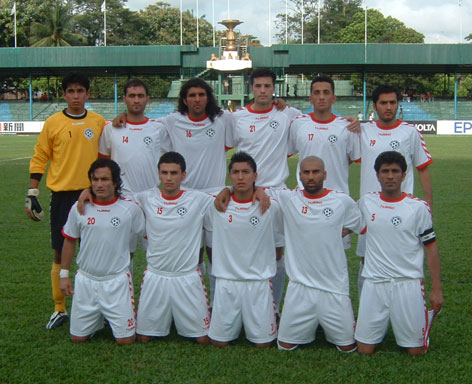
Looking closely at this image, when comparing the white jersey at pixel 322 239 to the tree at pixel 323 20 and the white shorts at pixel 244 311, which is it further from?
the tree at pixel 323 20

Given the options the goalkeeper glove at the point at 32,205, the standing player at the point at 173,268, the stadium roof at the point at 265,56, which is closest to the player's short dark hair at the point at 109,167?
the standing player at the point at 173,268

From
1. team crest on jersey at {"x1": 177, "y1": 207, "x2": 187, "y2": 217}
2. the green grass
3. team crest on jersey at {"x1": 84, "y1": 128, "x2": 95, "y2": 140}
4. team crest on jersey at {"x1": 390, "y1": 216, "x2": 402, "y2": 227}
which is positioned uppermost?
team crest on jersey at {"x1": 84, "y1": 128, "x2": 95, "y2": 140}

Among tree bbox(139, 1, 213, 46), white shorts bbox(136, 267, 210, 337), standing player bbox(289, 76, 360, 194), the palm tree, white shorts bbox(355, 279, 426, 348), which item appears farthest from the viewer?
tree bbox(139, 1, 213, 46)

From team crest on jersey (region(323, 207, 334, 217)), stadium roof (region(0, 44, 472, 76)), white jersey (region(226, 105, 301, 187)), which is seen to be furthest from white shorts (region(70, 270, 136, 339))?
stadium roof (region(0, 44, 472, 76))

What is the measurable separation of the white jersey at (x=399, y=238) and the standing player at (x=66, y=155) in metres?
2.45

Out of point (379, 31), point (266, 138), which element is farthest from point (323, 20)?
point (266, 138)

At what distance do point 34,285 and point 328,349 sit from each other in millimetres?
3133

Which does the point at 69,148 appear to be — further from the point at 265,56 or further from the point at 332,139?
the point at 265,56

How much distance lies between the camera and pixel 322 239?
14.7 ft

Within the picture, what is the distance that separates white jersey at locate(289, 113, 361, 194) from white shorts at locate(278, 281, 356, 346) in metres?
1.00

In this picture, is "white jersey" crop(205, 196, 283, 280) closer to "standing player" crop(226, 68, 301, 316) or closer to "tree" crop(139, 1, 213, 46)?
"standing player" crop(226, 68, 301, 316)

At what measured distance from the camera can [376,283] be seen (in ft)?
14.5

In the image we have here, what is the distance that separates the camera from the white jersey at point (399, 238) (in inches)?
→ 172

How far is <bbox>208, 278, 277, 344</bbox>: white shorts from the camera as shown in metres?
4.54
